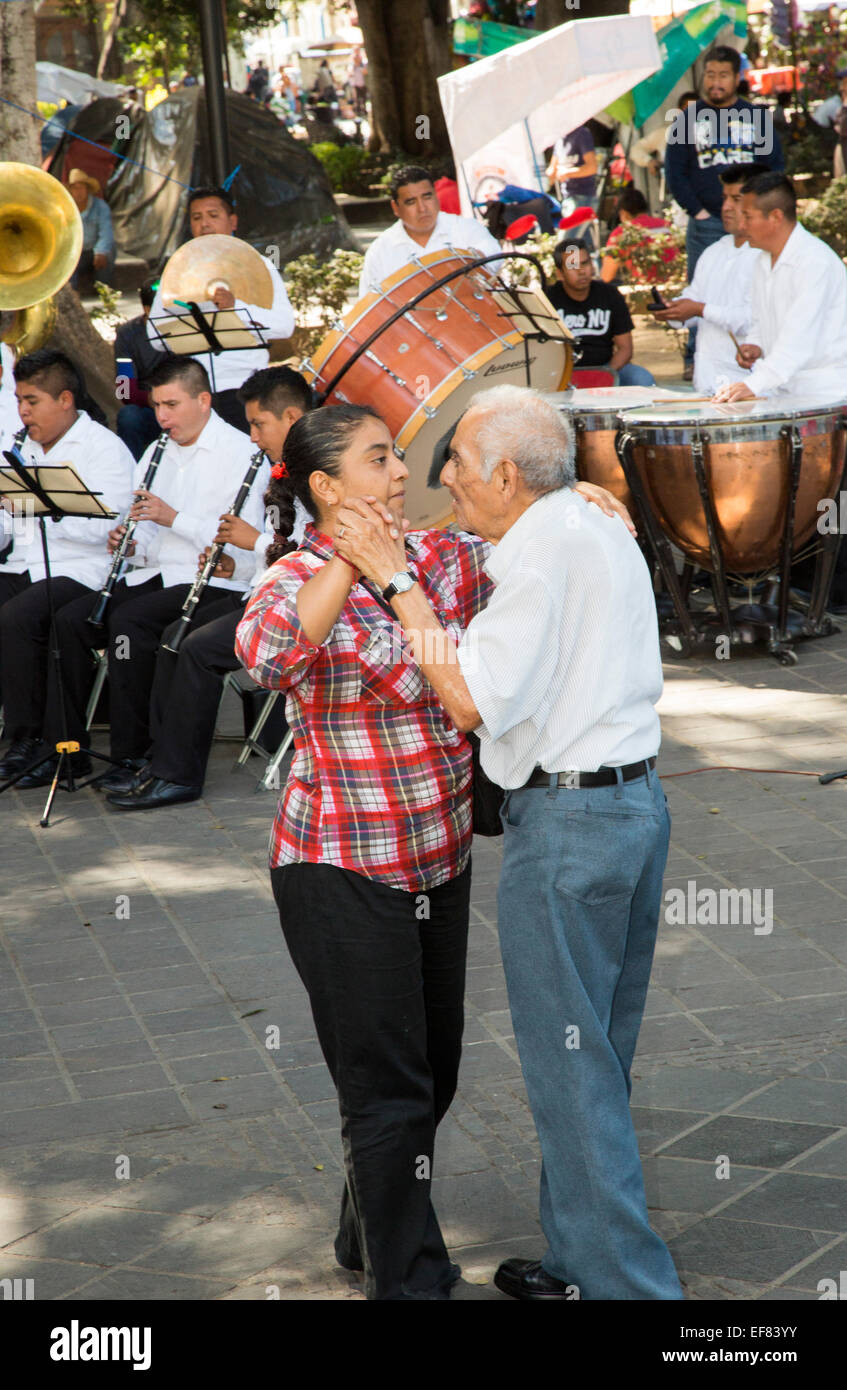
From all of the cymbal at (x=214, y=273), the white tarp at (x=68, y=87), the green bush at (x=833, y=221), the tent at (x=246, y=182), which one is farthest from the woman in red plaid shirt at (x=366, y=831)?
the white tarp at (x=68, y=87)

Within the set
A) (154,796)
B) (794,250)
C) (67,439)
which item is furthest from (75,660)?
(794,250)

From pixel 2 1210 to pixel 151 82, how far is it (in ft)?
95.9

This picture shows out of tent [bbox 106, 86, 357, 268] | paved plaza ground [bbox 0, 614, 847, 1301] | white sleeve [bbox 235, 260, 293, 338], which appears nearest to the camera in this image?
paved plaza ground [bbox 0, 614, 847, 1301]

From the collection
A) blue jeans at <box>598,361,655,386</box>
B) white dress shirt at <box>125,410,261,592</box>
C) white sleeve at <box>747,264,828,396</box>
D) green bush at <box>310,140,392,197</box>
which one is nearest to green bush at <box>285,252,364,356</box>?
blue jeans at <box>598,361,655,386</box>

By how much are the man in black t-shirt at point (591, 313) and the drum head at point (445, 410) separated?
1417mm

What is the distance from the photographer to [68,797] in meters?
6.44

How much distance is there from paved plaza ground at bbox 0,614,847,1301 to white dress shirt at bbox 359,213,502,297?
4137 mm

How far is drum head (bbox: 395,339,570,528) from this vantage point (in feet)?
23.3

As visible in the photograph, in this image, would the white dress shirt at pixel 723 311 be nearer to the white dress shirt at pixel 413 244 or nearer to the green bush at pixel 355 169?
the white dress shirt at pixel 413 244

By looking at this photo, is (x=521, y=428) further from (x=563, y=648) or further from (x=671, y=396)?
(x=671, y=396)

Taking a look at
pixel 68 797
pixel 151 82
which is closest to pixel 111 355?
pixel 68 797

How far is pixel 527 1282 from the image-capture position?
10.3ft

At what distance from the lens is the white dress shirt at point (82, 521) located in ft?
22.3

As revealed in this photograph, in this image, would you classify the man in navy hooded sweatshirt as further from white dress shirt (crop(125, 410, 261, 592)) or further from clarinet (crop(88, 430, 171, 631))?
clarinet (crop(88, 430, 171, 631))
